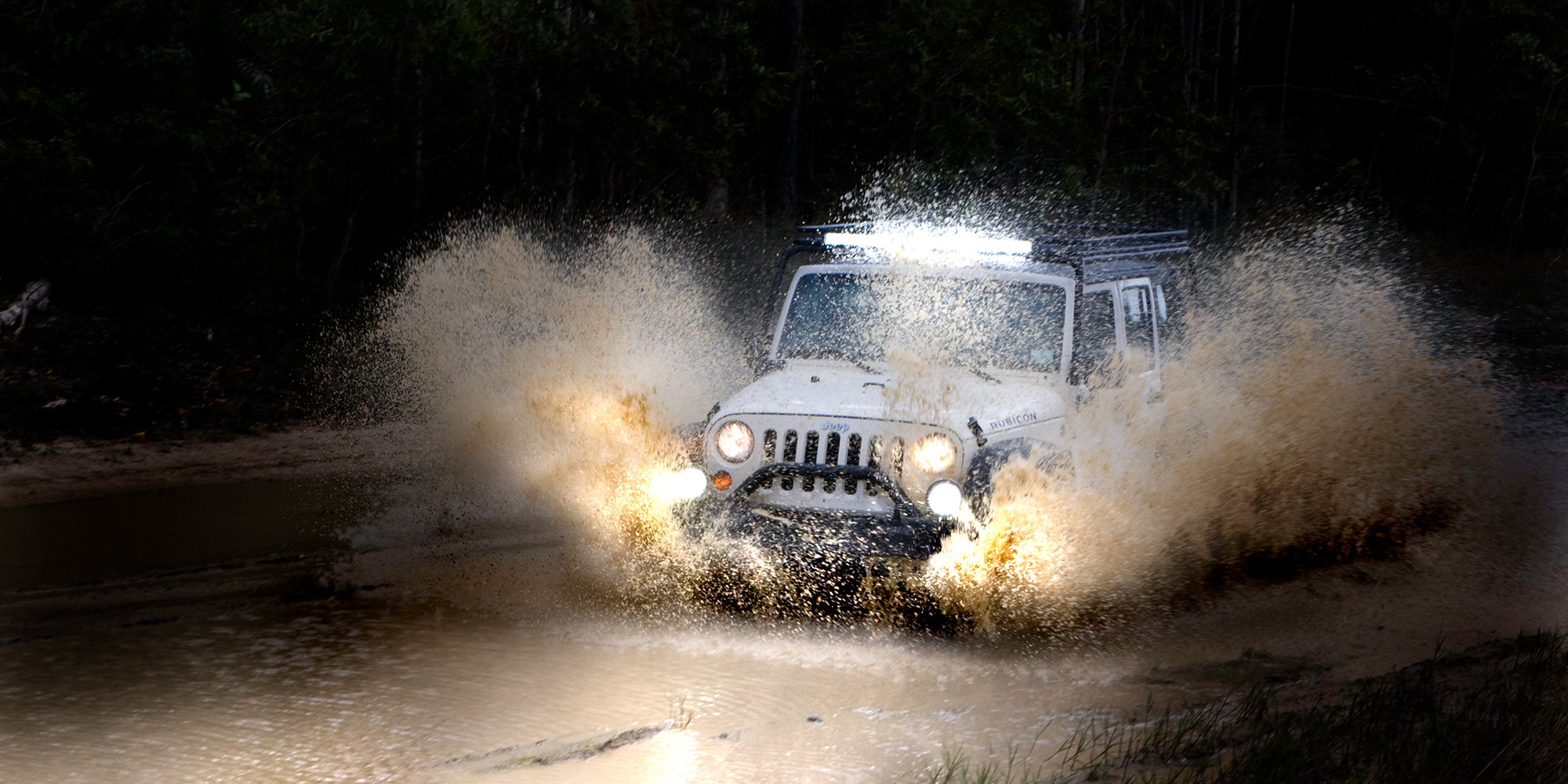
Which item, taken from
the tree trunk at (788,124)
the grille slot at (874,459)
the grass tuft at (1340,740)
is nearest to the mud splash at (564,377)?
the grille slot at (874,459)

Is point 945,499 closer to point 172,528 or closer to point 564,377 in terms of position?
point 172,528

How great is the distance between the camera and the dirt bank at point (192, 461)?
29.8 ft

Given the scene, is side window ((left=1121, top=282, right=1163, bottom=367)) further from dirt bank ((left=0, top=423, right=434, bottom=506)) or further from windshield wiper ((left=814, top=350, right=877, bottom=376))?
dirt bank ((left=0, top=423, right=434, bottom=506))

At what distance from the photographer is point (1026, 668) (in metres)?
5.65

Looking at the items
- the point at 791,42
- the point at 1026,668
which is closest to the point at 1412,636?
the point at 1026,668

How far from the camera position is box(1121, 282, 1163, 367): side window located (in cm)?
754

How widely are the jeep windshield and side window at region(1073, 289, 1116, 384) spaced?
0.32 ft

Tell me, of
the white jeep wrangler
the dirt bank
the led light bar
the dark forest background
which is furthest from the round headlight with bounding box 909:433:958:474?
the dark forest background

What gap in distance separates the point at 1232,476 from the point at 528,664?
4.04 metres

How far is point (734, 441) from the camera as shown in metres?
6.34

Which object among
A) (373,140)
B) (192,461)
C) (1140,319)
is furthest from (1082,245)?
(373,140)

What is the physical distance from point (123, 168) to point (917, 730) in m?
14.3

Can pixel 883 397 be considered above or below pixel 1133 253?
below

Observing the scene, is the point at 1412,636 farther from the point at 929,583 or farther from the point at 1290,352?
the point at 1290,352
